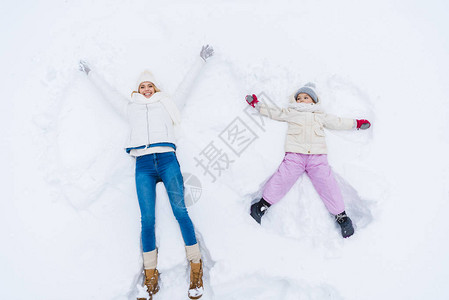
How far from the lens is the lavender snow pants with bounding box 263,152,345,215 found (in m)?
2.77

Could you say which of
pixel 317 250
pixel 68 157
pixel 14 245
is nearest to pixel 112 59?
pixel 68 157

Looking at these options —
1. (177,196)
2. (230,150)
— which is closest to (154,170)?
(177,196)

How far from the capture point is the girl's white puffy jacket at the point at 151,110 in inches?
104

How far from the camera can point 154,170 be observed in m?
2.62

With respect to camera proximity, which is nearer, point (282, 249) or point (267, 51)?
point (282, 249)

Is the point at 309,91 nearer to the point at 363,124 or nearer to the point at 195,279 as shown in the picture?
the point at 363,124

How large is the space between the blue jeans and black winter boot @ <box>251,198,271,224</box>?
638mm

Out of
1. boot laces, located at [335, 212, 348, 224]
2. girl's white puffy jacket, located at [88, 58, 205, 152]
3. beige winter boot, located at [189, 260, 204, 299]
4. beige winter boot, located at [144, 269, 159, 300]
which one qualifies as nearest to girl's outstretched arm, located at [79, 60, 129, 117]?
girl's white puffy jacket, located at [88, 58, 205, 152]

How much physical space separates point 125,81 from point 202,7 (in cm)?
122

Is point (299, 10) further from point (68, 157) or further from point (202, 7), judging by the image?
point (68, 157)

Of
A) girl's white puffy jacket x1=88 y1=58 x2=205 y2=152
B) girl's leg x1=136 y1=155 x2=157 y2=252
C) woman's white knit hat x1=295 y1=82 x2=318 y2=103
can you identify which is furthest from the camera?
woman's white knit hat x1=295 y1=82 x2=318 y2=103

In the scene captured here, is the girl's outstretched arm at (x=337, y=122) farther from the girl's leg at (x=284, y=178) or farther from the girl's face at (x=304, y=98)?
the girl's leg at (x=284, y=178)

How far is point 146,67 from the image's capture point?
121 inches

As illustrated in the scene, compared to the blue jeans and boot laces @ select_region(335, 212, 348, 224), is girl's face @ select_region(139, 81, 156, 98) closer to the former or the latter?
the blue jeans
